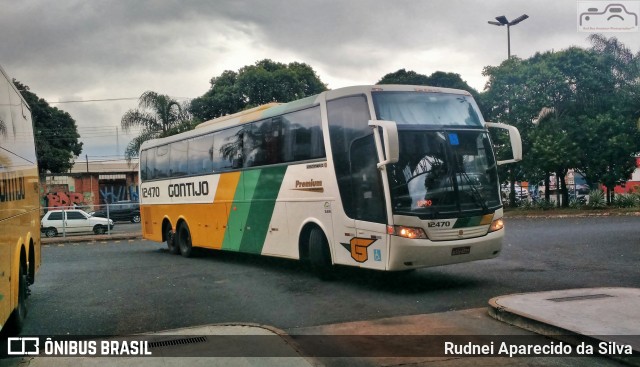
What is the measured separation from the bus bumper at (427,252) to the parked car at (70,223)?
893 inches

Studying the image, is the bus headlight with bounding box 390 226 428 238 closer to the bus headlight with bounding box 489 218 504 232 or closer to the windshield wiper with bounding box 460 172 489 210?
the windshield wiper with bounding box 460 172 489 210

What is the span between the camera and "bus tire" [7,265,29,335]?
7491mm

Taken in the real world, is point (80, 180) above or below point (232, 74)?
below

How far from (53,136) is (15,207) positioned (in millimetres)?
44646

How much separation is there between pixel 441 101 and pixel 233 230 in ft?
20.1

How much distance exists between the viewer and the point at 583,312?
702 cm

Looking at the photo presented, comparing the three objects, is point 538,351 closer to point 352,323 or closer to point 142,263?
point 352,323

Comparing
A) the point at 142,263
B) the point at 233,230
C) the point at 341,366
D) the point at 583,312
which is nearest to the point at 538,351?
the point at 583,312

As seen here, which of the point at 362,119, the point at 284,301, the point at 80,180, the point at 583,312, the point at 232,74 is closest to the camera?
the point at 583,312

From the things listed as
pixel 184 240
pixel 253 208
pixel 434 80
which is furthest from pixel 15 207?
pixel 434 80

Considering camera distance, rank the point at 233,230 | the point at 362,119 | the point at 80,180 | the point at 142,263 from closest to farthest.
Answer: the point at 362,119 < the point at 233,230 < the point at 142,263 < the point at 80,180

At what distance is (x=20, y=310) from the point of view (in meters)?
7.79

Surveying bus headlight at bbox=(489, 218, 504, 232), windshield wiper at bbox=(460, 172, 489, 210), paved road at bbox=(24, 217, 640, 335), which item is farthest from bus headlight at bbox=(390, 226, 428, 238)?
bus headlight at bbox=(489, 218, 504, 232)

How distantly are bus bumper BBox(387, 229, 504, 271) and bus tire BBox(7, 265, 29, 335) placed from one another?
519 cm
